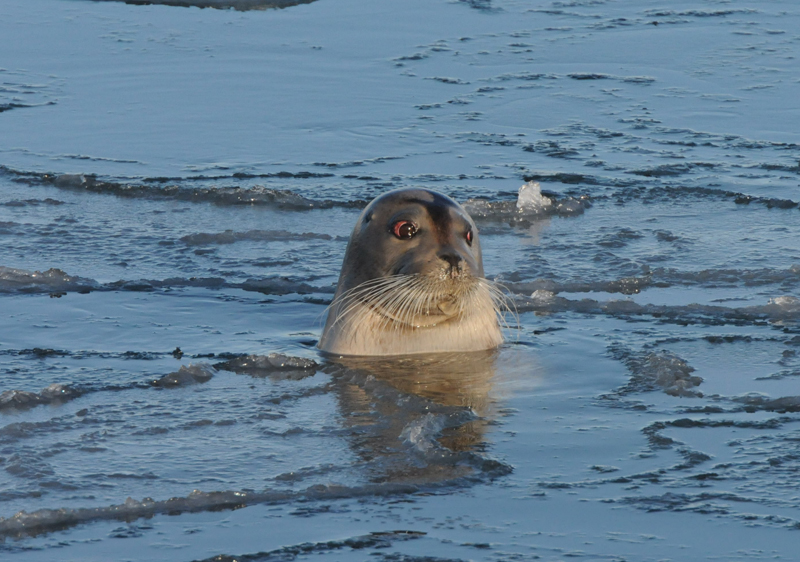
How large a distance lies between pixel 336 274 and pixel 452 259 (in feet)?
6.57

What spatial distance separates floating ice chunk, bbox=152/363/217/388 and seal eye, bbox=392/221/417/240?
1.12 meters

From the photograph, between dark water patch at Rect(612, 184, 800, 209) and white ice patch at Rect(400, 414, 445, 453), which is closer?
white ice patch at Rect(400, 414, 445, 453)

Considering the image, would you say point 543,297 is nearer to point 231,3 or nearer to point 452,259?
point 452,259

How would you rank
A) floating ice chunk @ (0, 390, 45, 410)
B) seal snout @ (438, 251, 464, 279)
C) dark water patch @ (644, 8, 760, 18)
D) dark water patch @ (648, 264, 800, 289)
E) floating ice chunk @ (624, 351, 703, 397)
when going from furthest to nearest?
dark water patch @ (644, 8, 760, 18)
dark water patch @ (648, 264, 800, 289)
seal snout @ (438, 251, 464, 279)
floating ice chunk @ (624, 351, 703, 397)
floating ice chunk @ (0, 390, 45, 410)

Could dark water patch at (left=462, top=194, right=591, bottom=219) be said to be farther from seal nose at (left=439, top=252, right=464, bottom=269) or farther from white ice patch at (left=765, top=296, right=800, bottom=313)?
seal nose at (left=439, top=252, right=464, bottom=269)

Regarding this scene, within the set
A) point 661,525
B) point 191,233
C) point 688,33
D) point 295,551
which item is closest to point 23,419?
point 295,551

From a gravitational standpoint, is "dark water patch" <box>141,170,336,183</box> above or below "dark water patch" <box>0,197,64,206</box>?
above

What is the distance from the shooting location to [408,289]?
6340 millimetres

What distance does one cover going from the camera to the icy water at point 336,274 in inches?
179

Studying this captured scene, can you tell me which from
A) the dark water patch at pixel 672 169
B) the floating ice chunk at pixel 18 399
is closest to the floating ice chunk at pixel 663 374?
the floating ice chunk at pixel 18 399

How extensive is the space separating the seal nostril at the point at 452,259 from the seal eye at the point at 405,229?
34cm

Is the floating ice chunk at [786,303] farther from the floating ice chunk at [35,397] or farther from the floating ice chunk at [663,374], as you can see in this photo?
the floating ice chunk at [35,397]

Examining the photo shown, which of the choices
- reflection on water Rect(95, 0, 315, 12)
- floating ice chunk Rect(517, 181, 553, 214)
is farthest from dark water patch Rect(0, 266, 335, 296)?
reflection on water Rect(95, 0, 315, 12)

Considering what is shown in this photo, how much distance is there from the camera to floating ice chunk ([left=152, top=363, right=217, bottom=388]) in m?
6.03
